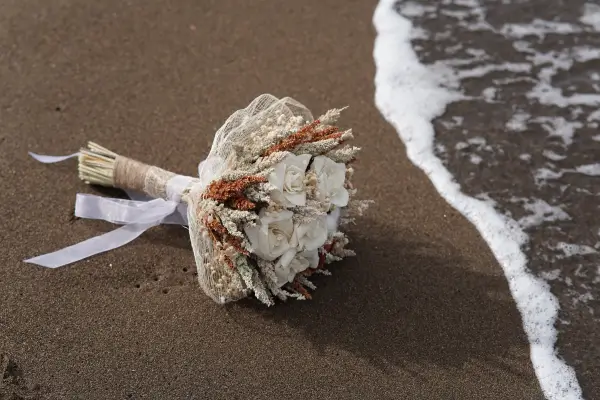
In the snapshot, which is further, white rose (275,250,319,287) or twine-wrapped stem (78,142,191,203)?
twine-wrapped stem (78,142,191,203)

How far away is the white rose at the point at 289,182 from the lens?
230 cm

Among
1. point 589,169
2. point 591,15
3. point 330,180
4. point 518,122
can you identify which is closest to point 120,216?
point 330,180

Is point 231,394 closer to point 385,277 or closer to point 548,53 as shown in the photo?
point 385,277

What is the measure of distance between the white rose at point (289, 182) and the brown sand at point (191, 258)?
1.69ft

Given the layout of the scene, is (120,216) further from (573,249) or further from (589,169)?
(589,169)

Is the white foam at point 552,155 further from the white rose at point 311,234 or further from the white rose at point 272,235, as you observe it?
the white rose at point 272,235

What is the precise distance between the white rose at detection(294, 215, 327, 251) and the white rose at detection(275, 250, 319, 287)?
0.18 ft

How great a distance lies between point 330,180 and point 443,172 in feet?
3.09

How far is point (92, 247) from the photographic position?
9.03 feet

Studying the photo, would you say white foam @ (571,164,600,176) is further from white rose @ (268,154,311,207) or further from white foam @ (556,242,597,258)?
white rose @ (268,154,311,207)

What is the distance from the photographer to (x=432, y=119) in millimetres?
3471

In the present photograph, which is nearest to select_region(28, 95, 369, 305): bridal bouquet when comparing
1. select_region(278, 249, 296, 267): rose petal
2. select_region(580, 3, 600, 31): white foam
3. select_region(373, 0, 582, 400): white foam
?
select_region(278, 249, 296, 267): rose petal

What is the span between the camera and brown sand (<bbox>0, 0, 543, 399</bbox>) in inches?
96.6

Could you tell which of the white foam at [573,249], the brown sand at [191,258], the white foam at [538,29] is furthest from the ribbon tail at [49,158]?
the white foam at [538,29]
